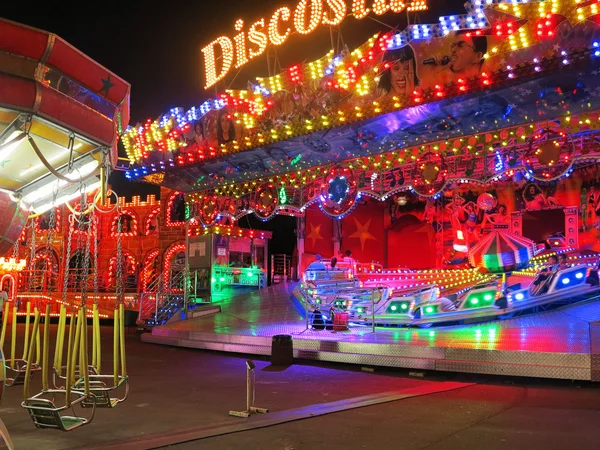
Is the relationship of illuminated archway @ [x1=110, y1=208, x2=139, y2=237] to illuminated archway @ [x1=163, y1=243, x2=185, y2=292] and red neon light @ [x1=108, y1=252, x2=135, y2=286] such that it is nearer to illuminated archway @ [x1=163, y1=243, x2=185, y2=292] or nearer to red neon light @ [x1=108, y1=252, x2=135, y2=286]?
red neon light @ [x1=108, y1=252, x2=135, y2=286]

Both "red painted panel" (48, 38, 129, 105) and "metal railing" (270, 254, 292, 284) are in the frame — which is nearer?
"red painted panel" (48, 38, 129, 105)

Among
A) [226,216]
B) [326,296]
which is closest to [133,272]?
[226,216]

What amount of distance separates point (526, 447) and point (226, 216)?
15634 mm

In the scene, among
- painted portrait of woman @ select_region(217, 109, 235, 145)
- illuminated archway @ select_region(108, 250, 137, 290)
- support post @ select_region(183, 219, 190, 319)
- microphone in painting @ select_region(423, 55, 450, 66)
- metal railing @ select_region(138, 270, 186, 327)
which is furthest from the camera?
illuminated archway @ select_region(108, 250, 137, 290)

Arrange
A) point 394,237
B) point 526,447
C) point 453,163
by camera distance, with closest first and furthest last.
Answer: point 526,447
point 453,163
point 394,237

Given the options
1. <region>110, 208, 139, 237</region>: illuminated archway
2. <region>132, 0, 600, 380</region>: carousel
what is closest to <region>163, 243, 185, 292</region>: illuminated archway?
<region>132, 0, 600, 380</region>: carousel

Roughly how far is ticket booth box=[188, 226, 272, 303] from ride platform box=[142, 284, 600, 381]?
3693mm

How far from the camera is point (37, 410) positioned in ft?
14.3

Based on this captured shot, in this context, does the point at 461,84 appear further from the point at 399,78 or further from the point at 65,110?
the point at 65,110

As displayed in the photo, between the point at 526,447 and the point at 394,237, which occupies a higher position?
the point at 394,237

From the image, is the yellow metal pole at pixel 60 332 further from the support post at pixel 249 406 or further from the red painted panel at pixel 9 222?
the support post at pixel 249 406

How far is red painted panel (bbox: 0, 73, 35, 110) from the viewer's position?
3727 mm

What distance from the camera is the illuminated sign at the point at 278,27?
13.8 meters

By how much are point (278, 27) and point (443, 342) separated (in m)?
10.6
